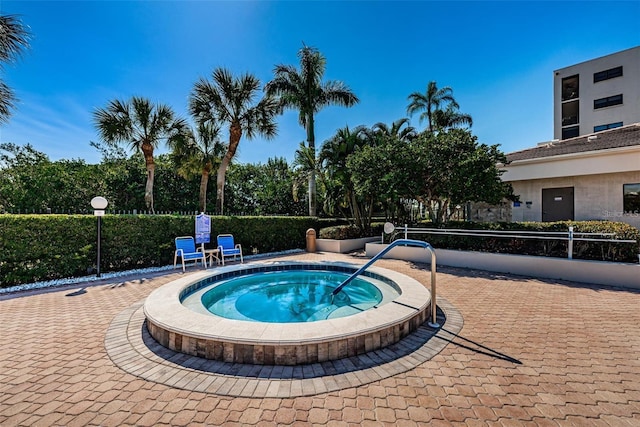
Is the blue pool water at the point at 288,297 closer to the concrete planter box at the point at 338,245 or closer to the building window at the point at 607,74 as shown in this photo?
the concrete planter box at the point at 338,245

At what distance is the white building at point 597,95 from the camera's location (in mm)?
24188

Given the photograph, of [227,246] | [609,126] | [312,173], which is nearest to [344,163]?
[312,173]

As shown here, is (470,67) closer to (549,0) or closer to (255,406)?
(549,0)

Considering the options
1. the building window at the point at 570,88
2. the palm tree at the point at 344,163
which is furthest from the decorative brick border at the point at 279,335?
the building window at the point at 570,88

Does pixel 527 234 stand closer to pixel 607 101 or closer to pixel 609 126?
pixel 609 126

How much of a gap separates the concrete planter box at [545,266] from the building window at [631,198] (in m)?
8.02

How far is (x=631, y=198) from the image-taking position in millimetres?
12305

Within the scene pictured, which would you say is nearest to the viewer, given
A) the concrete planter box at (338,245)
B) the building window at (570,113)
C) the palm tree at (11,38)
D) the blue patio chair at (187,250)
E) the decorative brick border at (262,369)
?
the decorative brick border at (262,369)

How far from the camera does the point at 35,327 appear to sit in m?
4.62

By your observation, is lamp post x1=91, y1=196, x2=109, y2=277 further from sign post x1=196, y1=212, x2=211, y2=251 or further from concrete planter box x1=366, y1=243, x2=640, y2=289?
concrete planter box x1=366, y1=243, x2=640, y2=289

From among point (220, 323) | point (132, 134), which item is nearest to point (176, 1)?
point (132, 134)

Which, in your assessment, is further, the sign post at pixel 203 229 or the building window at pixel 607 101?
the building window at pixel 607 101

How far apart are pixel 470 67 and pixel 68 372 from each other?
17.5 metres

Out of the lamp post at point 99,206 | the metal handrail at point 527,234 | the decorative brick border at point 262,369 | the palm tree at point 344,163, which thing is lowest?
the decorative brick border at point 262,369
